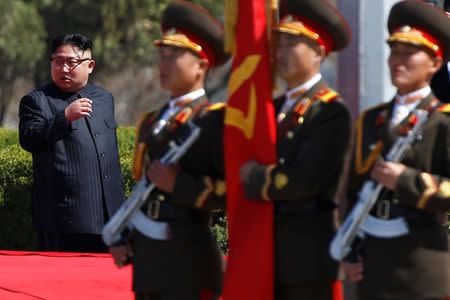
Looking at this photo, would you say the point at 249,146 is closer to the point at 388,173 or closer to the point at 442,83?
the point at 388,173

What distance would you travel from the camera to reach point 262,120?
4.70m

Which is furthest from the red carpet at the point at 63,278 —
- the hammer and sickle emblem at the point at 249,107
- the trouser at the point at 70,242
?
the hammer and sickle emblem at the point at 249,107

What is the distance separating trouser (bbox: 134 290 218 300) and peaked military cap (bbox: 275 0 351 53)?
46.9 inches

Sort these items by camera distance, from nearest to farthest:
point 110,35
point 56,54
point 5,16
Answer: point 56,54
point 5,16
point 110,35

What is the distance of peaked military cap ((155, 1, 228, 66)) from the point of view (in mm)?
4855

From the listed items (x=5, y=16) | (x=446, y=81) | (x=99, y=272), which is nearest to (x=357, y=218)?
(x=446, y=81)

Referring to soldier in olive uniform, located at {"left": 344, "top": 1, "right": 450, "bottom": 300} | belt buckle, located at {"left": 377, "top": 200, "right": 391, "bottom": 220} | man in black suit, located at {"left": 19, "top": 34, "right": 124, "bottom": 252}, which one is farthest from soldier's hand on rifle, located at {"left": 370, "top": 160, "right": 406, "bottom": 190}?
man in black suit, located at {"left": 19, "top": 34, "right": 124, "bottom": 252}

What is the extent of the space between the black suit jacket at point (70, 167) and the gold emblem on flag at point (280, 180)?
280 cm

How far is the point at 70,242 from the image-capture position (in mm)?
7328

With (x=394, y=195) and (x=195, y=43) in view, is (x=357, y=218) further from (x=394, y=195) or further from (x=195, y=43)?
(x=195, y=43)

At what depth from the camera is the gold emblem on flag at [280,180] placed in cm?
444

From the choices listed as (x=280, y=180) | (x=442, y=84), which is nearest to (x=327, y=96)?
(x=280, y=180)

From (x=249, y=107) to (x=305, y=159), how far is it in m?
0.48

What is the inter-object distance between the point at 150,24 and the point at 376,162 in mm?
23092
